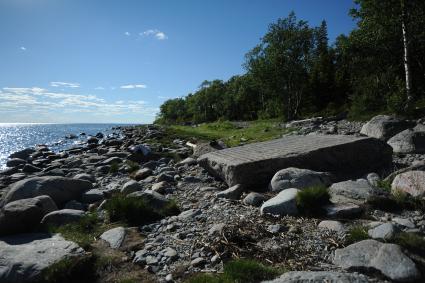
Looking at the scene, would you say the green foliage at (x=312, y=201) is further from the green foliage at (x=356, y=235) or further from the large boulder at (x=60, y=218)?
the large boulder at (x=60, y=218)

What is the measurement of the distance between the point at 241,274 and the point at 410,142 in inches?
344

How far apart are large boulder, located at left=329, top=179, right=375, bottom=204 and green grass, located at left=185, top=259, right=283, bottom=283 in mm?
2871

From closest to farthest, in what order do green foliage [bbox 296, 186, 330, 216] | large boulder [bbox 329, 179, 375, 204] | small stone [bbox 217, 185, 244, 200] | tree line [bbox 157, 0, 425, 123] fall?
green foliage [bbox 296, 186, 330, 216], large boulder [bbox 329, 179, 375, 204], small stone [bbox 217, 185, 244, 200], tree line [bbox 157, 0, 425, 123]

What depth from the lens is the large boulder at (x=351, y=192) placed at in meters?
6.45

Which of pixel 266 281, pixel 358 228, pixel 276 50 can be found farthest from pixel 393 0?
pixel 266 281

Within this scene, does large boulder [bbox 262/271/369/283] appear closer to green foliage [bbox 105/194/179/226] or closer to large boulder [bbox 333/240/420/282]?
large boulder [bbox 333/240/420/282]

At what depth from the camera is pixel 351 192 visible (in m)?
6.73

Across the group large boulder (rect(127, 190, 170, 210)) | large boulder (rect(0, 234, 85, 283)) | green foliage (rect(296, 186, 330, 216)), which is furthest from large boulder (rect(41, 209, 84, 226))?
green foliage (rect(296, 186, 330, 216))

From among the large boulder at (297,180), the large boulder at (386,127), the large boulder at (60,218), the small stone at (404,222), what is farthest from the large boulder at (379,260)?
the large boulder at (386,127)

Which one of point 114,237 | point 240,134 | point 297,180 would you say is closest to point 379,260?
point 297,180

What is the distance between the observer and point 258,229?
545 cm

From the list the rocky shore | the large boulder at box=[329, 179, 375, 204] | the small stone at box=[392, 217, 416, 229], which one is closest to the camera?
the rocky shore

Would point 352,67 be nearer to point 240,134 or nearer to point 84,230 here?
point 240,134

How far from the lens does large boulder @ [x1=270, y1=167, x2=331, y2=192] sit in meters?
7.43
